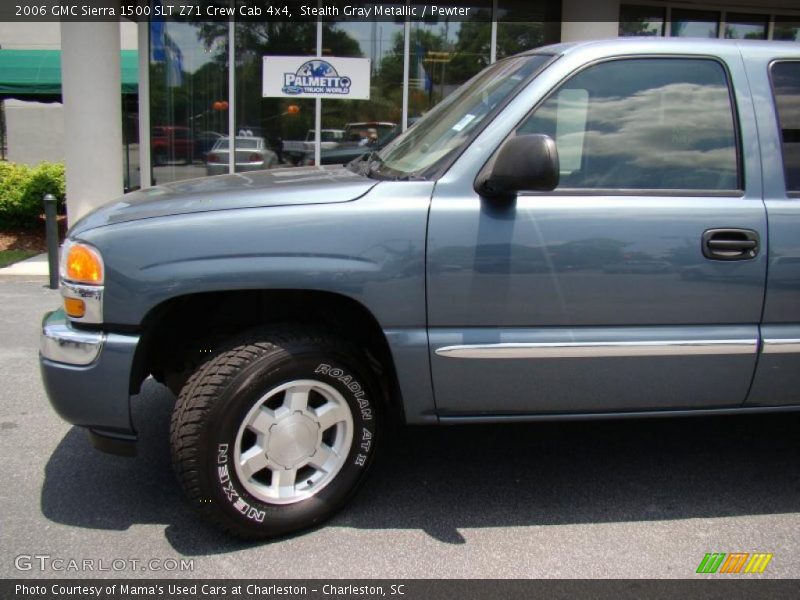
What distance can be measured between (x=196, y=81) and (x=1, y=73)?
7.03 meters

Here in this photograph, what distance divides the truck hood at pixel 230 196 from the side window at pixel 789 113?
173cm

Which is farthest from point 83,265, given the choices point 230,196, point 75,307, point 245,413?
point 245,413

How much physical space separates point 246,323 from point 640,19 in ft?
35.0

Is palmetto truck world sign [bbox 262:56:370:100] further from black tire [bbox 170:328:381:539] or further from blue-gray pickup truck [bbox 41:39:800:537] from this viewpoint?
black tire [bbox 170:328:381:539]

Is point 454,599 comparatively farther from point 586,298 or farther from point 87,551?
point 87,551

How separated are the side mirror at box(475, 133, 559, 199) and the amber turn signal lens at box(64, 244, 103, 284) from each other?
1.51m

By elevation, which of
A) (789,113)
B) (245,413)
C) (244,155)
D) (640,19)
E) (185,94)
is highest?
(640,19)

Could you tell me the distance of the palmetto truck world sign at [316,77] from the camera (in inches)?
439

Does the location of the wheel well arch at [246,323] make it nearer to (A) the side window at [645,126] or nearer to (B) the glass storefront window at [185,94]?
(A) the side window at [645,126]

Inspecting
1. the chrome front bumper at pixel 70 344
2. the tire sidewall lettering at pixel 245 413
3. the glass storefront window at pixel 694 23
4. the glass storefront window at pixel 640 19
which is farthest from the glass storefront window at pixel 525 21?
the chrome front bumper at pixel 70 344

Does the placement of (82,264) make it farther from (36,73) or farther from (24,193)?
(36,73)

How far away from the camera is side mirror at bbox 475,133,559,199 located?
104 inches

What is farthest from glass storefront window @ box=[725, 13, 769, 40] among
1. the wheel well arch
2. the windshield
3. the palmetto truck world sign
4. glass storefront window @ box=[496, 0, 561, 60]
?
the wheel well arch

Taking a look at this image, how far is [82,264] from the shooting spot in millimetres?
2771
